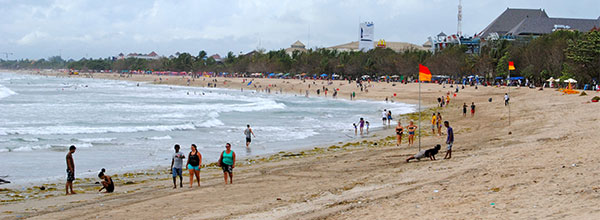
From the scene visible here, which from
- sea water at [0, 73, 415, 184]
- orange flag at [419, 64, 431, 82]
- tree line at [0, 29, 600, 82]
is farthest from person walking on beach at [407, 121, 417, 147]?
tree line at [0, 29, 600, 82]

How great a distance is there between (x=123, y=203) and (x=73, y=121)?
77.5ft

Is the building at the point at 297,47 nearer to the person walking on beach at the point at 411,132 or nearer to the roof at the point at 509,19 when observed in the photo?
the roof at the point at 509,19

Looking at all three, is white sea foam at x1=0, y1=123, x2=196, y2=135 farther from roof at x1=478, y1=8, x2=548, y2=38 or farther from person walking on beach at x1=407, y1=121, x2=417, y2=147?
roof at x1=478, y1=8, x2=548, y2=38

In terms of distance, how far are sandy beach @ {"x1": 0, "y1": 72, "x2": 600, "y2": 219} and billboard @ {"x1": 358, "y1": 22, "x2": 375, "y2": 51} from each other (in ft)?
419

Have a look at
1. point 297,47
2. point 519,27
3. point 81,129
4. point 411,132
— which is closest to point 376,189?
point 411,132

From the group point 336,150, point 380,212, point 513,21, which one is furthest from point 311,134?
point 513,21

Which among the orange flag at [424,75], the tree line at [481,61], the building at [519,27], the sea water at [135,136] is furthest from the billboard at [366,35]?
the orange flag at [424,75]

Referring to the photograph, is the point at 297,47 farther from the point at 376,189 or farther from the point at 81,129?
the point at 376,189

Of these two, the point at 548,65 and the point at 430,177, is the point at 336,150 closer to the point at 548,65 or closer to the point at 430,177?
Result: the point at 430,177

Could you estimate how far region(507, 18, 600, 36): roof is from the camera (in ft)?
285

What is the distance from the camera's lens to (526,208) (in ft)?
23.6

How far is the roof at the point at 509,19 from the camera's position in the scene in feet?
323

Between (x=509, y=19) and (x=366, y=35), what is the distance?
4878 cm

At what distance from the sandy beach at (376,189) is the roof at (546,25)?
7529 centimetres
